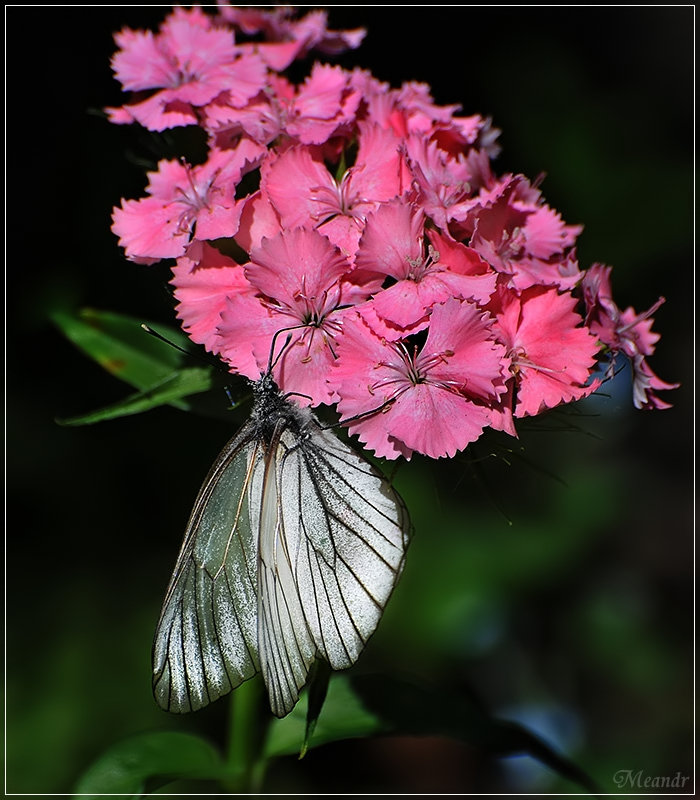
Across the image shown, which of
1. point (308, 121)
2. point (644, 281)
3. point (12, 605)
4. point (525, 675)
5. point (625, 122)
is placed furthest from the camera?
point (625, 122)

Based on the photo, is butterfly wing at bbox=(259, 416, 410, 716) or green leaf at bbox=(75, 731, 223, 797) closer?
butterfly wing at bbox=(259, 416, 410, 716)

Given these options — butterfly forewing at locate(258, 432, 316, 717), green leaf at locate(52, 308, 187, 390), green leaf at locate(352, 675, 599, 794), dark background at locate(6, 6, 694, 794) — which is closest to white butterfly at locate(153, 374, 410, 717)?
butterfly forewing at locate(258, 432, 316, 717)

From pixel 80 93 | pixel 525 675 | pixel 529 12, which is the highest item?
pixel 529 12

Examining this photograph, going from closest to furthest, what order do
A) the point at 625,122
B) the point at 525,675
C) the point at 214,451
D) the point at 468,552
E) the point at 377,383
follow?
the point at 377,383 < the point at 214,451 < the point at 468,552 < the point at 525,675 < the point at 625,122

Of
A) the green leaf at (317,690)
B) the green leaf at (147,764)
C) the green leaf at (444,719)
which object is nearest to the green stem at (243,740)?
Answer: the green leaf at (147,764)

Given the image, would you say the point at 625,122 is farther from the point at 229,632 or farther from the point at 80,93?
the point at 229,632

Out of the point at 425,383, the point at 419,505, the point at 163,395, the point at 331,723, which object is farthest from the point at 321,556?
the point at 419,505

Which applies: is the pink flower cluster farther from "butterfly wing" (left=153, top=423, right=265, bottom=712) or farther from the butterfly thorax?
"butterfly wing" (left=153, top=423, right=265, bottom=712)

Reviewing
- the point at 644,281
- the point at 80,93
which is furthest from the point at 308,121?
the point at 644,281
